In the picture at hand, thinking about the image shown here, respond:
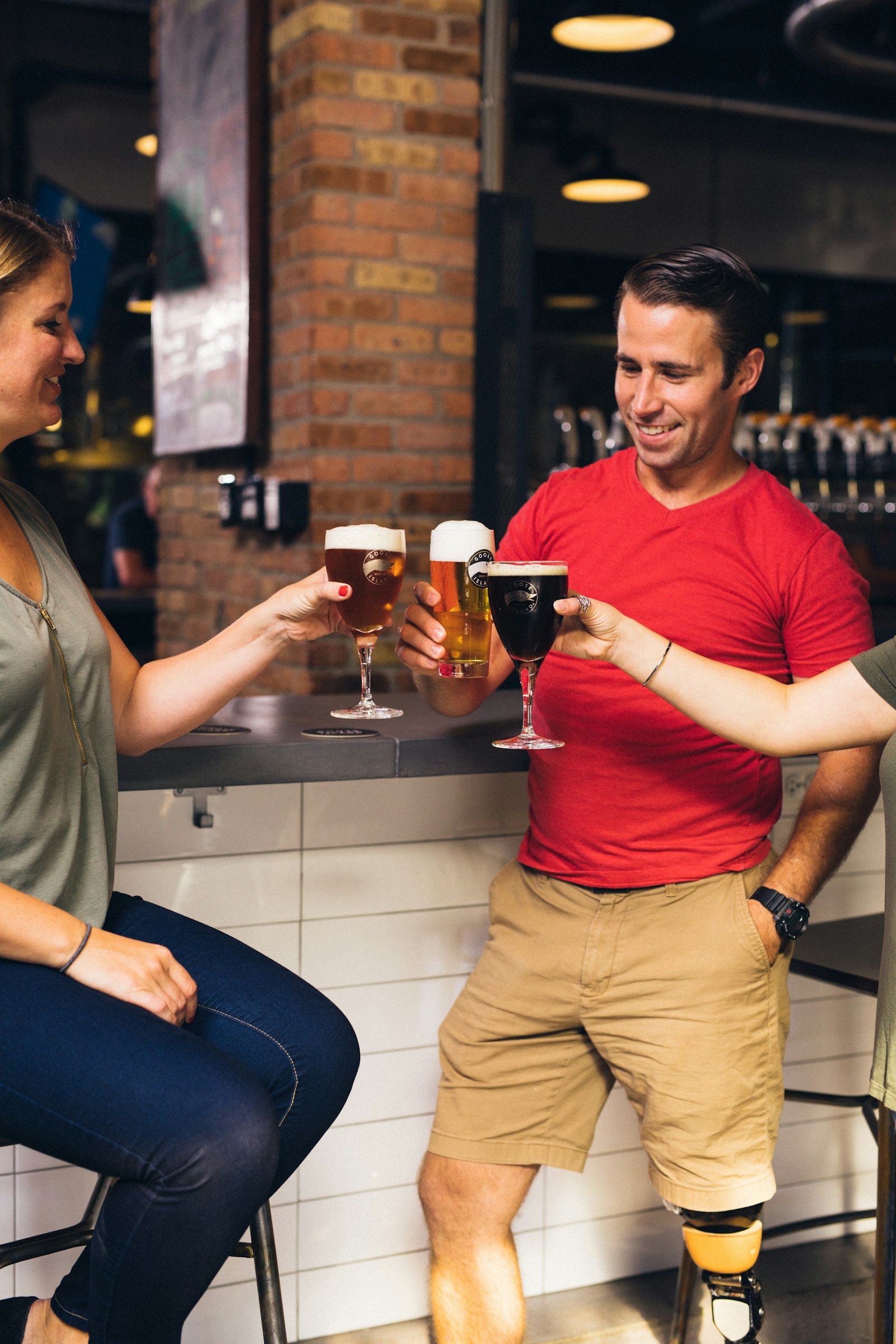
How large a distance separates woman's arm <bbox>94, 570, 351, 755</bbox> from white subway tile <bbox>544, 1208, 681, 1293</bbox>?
50.5 inches

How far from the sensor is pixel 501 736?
5.90ft

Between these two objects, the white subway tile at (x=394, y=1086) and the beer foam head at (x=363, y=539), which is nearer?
the beer foam head at (x=363, y=539)

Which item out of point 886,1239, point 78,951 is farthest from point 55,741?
point 886,1239

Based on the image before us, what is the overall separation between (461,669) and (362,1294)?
1.20 meters

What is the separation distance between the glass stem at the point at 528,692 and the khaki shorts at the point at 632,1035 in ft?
1.03

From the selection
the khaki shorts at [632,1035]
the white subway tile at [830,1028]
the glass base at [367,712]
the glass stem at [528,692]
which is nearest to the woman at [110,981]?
the glass base at [367,712]

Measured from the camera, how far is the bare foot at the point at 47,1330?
1285 mm

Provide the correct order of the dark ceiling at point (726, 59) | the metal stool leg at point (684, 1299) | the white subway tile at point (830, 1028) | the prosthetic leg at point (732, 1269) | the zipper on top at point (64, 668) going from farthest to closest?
the dark ceiling at point (726, 59)
the white subway tile at point (830, 1028)
the metal stool leg at point (684, 1299)
the prosthetic leg at point (732, 1269)
the zipper on top at point (64, 668)

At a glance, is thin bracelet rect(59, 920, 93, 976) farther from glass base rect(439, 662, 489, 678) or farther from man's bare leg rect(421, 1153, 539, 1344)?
man's bare leg rect(421, 1153, 539, 1344)

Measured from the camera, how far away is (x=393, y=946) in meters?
2.17

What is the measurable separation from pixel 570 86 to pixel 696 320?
5.71m

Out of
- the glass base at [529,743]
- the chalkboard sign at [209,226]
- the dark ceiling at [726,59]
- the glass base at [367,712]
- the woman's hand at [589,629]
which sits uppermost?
the dark ceiling at [726,59]

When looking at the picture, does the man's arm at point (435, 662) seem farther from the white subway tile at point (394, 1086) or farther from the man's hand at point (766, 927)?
the white subway tile at point (394, 1086)

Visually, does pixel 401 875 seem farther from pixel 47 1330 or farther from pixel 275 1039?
pixel 47 1330
